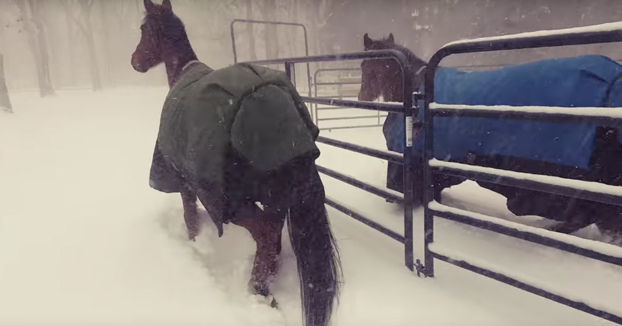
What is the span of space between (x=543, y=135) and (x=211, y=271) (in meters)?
1.99

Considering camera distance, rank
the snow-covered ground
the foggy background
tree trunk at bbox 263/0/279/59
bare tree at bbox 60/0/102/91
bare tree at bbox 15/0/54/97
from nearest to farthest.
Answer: the snow-covered ground → bare tree at bbox 15/0/54/97 → the foggy background → tree trunk at bbox 263/0/279/59 → bare tree at bbox 60/0/102/91

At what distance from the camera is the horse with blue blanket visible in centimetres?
193

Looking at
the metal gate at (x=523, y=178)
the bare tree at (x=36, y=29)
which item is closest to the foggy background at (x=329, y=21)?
the bare tree at (x=36, y=29)

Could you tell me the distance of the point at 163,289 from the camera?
201 centimetres

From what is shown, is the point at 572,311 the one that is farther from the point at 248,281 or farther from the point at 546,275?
the point at 248,281

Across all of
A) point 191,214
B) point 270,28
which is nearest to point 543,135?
point 191,214

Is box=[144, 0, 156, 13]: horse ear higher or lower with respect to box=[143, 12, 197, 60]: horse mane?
higher

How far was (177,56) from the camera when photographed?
Answer: 2.52 m

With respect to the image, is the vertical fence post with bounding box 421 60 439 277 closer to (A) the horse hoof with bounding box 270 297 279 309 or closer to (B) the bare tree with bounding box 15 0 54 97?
(A) the horse hoof with bounding box 270 297 279 309

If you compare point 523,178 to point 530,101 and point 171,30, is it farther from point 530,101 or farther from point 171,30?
point 171,30

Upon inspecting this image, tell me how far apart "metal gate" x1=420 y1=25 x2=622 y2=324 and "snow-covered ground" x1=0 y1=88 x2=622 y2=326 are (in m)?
0.13

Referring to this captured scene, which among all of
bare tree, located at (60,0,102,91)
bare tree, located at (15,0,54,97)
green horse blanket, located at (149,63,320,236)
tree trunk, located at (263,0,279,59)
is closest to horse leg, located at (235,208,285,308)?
green horse blanket, located at (149,63,320,236)

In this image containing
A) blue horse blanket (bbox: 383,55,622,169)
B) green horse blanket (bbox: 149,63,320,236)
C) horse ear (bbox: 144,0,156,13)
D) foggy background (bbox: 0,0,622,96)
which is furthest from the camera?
foggy background (bbox: 0,0,622,96)

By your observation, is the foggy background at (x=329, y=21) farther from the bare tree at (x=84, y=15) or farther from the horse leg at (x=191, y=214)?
the horse leg at (x=191, y=214)
